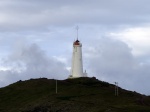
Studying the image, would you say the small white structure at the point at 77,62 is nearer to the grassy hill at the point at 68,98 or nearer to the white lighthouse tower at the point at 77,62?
the white lighthouse tower at the point at 77,62

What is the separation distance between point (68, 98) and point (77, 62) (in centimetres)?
3453

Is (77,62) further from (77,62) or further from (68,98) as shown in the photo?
(68,98)

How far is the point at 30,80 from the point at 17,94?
1467 centimetres

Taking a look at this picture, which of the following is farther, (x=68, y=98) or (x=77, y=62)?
(x=77, y=62)

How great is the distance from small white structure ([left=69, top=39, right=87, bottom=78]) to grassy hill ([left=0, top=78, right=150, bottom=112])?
5.85 m

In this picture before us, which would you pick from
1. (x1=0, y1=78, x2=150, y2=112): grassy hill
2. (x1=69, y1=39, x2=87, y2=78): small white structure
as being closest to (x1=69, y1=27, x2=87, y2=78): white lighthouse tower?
(x1=69, y1=39, x2=87, y2=78): small white structure

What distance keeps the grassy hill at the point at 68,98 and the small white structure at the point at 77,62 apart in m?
5.85

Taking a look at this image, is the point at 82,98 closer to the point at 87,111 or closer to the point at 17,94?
the point at 87,111

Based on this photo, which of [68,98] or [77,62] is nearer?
[68,98]

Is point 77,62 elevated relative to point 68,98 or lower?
elevated

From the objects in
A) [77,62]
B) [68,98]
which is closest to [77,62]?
[77,62]

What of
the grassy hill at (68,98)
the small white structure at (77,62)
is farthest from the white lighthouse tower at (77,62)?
the grassy hill at (68,98)

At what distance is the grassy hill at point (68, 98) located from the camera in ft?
361

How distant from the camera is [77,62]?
513 ft
